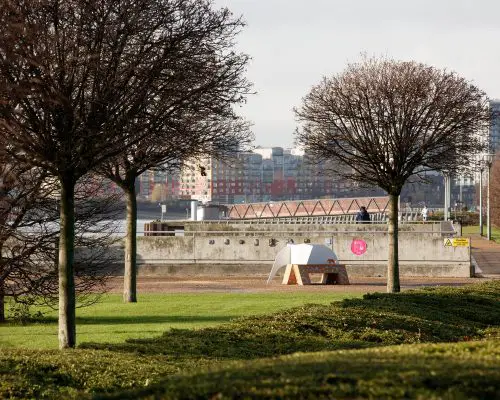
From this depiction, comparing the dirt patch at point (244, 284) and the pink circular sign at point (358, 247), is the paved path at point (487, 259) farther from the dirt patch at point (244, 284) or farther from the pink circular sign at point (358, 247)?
the pink circular sign at point (358, 247)

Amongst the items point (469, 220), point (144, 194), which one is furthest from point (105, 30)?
point (144, 194)

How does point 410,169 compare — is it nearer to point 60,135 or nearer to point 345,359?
point 60,135

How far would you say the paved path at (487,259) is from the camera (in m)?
46.8

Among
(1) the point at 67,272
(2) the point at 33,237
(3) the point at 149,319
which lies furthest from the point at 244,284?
(1) the point at 67,272

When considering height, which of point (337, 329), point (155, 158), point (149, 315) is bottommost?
point (149, 315)

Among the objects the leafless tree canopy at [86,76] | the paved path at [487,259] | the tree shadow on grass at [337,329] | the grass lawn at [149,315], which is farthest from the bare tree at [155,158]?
the paved path at [487,259]

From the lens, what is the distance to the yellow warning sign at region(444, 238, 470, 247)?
44000 millimetres

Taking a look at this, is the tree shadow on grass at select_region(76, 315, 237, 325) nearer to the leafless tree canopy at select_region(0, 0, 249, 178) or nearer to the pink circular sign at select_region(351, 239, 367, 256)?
the leafless tree canopy at select_region(0, 0, 249, 178)

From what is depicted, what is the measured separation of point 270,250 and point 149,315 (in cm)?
2005

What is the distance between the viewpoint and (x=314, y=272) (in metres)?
39.8

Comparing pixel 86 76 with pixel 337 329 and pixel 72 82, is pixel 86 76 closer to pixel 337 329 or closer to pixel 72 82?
pixel 72 82

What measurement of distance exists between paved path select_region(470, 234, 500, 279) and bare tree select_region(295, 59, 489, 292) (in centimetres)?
1294

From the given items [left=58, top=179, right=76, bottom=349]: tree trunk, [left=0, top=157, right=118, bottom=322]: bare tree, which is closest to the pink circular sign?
[left=0, top=157, right=118, bottom=322]: bare tree

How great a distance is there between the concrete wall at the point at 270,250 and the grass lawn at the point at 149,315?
37.4 ft
